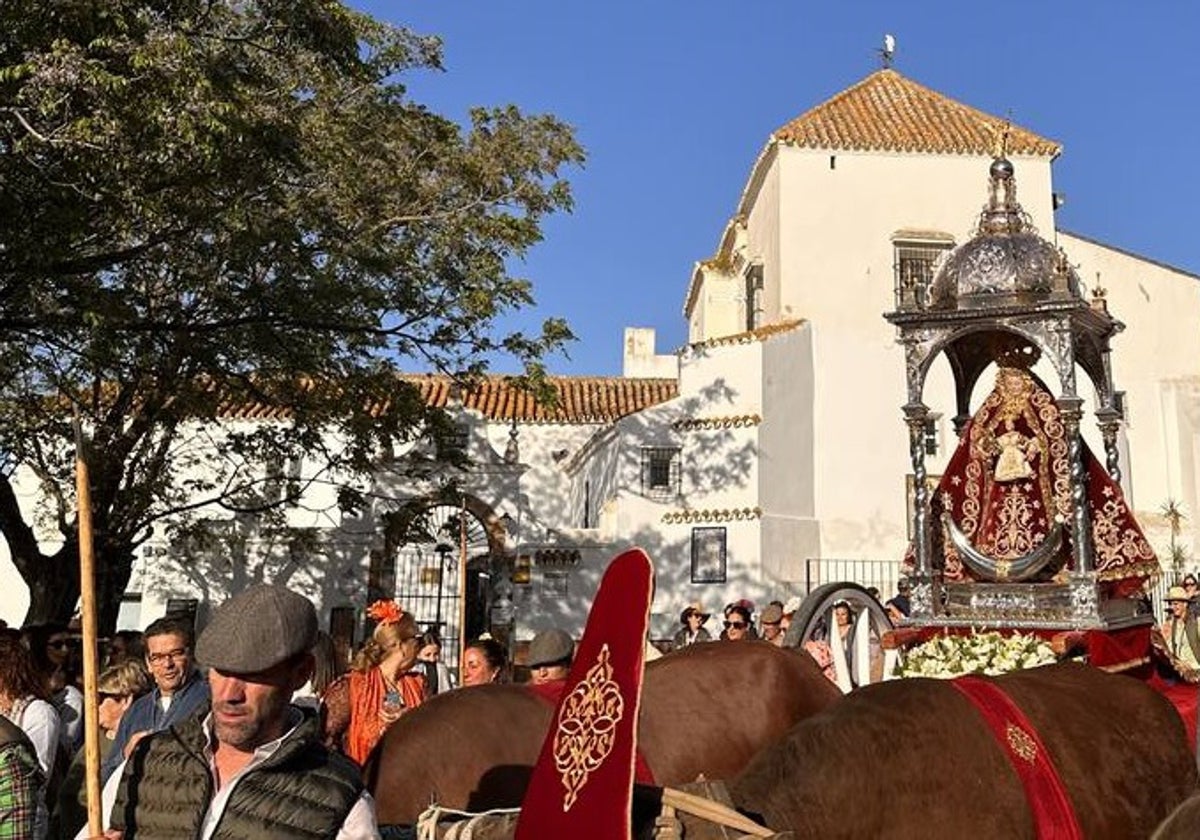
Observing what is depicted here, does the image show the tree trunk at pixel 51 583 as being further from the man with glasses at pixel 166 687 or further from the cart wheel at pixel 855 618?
the man with glasses at pixel 166 687

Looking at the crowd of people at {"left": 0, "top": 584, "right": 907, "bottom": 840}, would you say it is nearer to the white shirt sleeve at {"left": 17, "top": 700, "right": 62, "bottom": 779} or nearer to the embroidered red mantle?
the white shirt sleeve at {"left": 17, "top": 700, "right": 62, "bottom": 779}

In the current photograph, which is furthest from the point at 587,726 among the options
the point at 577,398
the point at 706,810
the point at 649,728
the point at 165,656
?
the point at 577,398

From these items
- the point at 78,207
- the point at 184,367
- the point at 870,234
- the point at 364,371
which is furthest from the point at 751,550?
the point at 78,207

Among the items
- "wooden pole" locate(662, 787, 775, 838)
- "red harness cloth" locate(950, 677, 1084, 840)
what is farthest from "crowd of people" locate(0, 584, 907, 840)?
"red harness cloth" locate(950, 677, 1084, 840)

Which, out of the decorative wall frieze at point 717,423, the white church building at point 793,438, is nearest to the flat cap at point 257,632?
the white church building at point 793,438

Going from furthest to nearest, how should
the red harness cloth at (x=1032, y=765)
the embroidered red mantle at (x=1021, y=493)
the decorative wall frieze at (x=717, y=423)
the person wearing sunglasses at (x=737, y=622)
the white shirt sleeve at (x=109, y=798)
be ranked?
the decorative wall frieze at (x=717, y=423), the person wearing sunglasses at (x=737, y=622), the embroidered red mantle at (x=1021, y=493), the red harness cloth at (x=1032, y=765), the white shirt sleeve at (x=109, y=798)

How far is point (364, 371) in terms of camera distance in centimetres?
1647

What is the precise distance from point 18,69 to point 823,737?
8621mm

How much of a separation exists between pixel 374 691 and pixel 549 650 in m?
0.92

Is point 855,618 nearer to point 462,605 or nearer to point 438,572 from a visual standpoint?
point 462,605

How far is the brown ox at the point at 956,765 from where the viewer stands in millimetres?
3242

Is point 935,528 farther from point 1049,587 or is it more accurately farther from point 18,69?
point 18,69

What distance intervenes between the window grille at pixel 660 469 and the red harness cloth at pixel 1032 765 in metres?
20.4

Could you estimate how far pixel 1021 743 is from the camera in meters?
3.94
